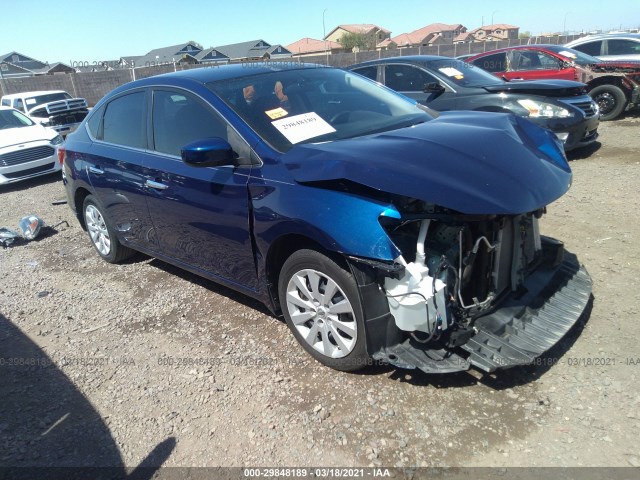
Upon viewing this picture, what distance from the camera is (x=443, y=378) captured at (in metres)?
2.85

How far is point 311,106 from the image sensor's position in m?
3.42

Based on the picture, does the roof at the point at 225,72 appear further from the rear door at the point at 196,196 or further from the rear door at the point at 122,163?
the rear door at the point at 122,163

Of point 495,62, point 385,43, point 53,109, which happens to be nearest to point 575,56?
point 495,62

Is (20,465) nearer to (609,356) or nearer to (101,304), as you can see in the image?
(101,304)

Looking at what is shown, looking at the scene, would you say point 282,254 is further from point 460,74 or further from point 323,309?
point 460,74

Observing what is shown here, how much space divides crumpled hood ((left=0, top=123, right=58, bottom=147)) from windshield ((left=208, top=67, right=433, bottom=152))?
26.3 ft

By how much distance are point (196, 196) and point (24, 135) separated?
8385 mm

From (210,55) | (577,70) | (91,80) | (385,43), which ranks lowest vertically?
(577,70)

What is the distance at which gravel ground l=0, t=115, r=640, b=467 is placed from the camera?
7.89 ft

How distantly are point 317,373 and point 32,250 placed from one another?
467cm

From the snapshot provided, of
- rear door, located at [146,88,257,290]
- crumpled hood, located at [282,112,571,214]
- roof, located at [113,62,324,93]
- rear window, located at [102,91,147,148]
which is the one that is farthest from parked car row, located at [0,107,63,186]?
crumpled hood, located at [282,112,571,214]

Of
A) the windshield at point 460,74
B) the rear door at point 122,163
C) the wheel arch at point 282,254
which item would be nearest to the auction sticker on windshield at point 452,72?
the windshield at point 460,74

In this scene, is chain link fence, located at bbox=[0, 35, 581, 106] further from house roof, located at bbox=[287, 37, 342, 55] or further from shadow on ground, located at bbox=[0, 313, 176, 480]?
house roof, located at bbox=[287, 37, 342, 55]

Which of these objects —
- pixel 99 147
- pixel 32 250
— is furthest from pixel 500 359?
pixel 32 250
